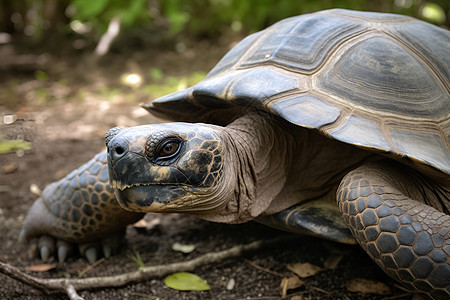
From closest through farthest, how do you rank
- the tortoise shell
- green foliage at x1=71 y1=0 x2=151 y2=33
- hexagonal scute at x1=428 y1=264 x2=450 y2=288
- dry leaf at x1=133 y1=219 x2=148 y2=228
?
hexagonal scute at x1=428 y1=264 x2=450 y2=288
the tortoise shell
dry leaf at x1=133 y1=219 x2=148 y2=228
green foliage at x1=71 y1=0 x2=151 y2=33

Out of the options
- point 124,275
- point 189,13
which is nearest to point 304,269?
point 124,275

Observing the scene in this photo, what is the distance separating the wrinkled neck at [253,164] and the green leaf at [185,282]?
407 millimetres

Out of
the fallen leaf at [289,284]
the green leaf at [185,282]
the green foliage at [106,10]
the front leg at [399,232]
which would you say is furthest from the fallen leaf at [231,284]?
the green foliage at [106,10]

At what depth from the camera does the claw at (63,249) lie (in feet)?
8.46

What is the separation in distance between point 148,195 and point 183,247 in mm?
981

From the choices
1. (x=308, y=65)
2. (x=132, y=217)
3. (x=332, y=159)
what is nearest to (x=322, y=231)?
(x=332, y=159)

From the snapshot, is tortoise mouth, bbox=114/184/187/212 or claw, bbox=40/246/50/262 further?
claw, bbox=40/246/50/262

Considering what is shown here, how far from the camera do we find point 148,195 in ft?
5.86

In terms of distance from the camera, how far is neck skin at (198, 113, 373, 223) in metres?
2.19

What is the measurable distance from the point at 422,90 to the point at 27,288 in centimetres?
236

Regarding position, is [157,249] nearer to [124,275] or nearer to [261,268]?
[124,275]

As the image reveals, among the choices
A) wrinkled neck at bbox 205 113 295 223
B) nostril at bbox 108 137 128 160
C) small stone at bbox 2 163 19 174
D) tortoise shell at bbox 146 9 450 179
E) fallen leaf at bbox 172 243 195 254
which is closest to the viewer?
nostril at bbox 108 137 128 160

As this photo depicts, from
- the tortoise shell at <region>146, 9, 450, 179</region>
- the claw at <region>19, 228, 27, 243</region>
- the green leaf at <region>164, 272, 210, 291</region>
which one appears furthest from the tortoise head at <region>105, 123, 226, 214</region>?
the claw at <region>19, 228, 27, 243</region>

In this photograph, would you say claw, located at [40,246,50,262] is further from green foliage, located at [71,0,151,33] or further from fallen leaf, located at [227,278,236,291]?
green foliage, located at [71,0,151,33]
